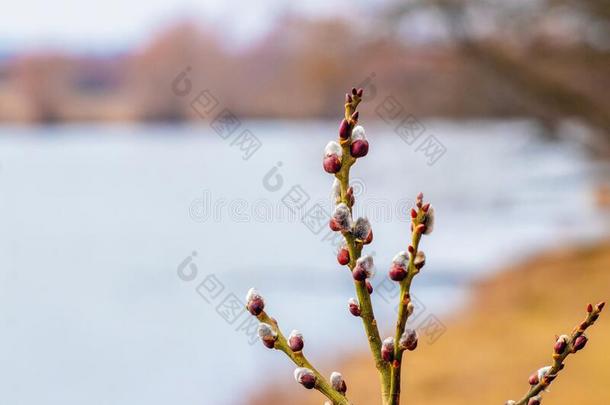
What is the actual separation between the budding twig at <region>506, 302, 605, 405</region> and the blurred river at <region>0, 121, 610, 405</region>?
4.07 meters

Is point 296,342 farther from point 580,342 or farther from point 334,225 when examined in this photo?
point 580,342

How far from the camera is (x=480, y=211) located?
40.6ft

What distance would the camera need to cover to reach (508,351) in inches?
334

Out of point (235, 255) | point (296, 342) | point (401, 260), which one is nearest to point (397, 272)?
point (401, 260)

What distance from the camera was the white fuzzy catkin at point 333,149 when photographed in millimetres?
620

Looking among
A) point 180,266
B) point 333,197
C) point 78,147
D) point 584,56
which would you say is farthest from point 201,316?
point 78,147

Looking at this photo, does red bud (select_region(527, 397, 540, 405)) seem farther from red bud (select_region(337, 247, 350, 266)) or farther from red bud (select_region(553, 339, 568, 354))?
→ red bud (select_region(337, 247, 350, 266))

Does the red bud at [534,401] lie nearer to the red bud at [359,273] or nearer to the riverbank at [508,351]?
the red bud at [359,273]

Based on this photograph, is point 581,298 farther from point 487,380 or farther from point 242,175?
point 242,175

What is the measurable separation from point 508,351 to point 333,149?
8.28m

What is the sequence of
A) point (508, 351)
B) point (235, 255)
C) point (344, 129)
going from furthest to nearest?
1. point (235, 255)
2. point (508, 351)
3. point (344, 129)

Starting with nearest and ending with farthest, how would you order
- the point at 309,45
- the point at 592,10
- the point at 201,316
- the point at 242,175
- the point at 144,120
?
the point at 592,10 → the point at 309,45 → the point at 201,316 → the point at 242,175 → the point at 144,120

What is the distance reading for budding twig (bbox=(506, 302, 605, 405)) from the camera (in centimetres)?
66

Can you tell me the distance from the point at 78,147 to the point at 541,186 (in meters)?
22.1
